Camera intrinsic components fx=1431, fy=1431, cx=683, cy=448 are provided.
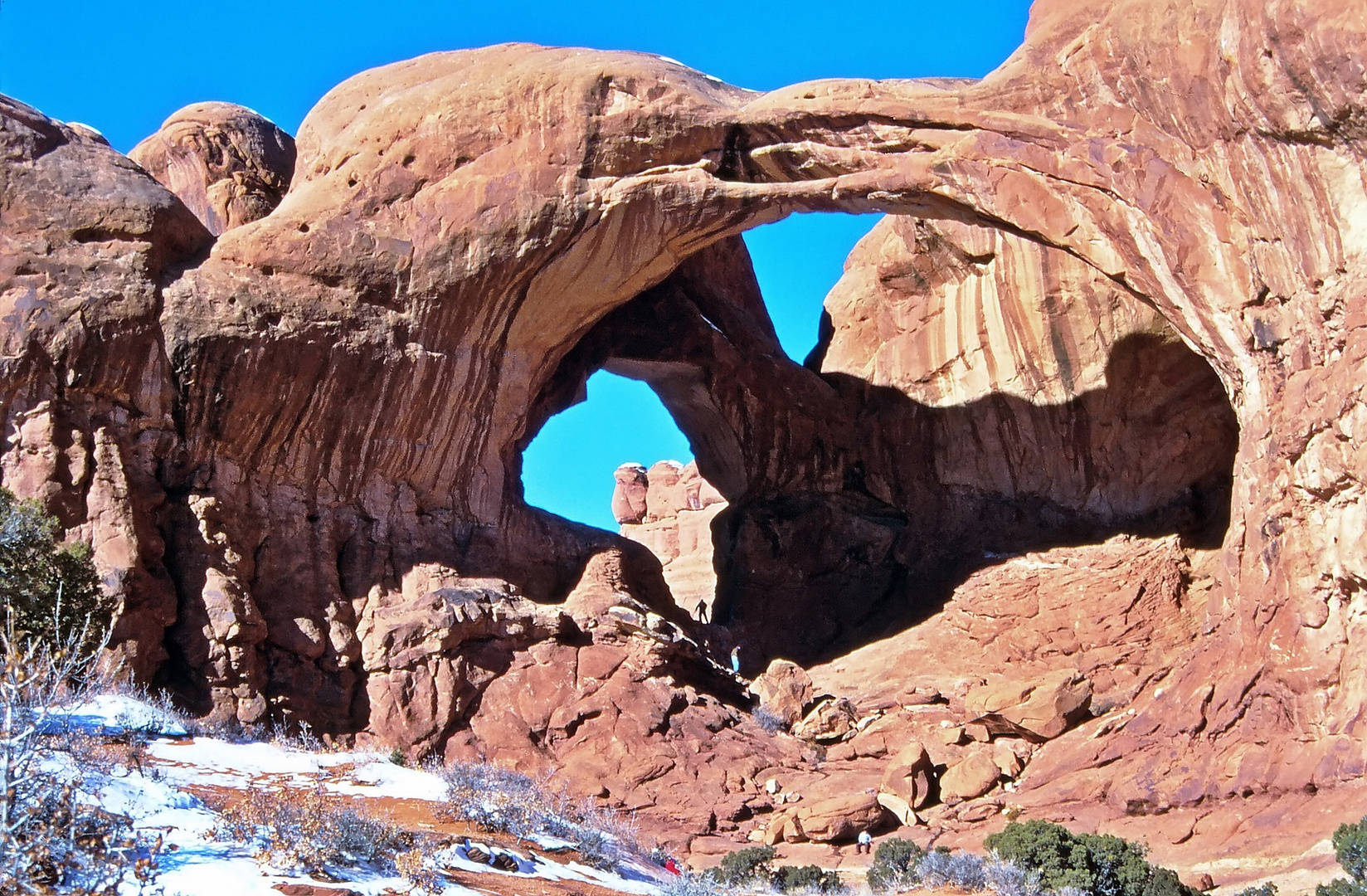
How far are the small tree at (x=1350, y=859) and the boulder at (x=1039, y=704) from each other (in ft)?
18.3

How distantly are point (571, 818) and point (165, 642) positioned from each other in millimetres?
5952

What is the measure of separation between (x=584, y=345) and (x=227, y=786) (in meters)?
12.0

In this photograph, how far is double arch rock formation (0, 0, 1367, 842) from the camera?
16.6m

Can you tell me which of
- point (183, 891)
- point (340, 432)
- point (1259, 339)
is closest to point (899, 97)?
point (1259, 339)

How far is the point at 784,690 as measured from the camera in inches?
830

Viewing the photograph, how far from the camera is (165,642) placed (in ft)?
56.9

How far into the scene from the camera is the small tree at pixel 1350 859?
42.4ft

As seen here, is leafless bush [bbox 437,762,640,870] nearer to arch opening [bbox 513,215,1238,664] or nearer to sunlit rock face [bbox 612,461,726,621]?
arch opening [bbox 513,215,1238,664]

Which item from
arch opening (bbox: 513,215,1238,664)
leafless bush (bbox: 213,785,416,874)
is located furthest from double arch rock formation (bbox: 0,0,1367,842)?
leafless bush (bbox: 213,785,416,874)

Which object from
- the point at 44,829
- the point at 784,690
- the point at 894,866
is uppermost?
the point at 784,690

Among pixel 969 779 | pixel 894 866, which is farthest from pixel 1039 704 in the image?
pixel 894 866

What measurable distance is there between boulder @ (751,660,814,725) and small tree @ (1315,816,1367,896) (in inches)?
332

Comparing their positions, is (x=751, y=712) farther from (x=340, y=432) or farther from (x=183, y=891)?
(x=183, y=891)

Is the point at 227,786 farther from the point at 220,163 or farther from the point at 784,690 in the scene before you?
the point at 220,163
